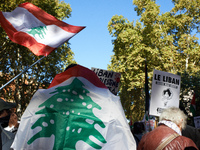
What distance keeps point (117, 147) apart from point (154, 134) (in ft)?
2.80

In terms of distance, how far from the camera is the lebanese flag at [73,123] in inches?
79.4

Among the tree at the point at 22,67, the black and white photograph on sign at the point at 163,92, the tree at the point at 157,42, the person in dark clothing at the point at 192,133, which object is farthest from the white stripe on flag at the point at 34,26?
the tree at the point at 157,42

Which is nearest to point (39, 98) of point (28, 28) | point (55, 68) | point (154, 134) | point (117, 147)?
point (117, 147)

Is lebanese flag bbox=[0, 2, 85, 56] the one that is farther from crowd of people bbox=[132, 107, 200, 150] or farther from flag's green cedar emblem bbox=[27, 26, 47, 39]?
crowd of people bbox=[132, 107, 200, 150]

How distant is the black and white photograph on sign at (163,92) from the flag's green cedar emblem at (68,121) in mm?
4962

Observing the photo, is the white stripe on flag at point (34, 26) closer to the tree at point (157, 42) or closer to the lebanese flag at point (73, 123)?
the lebanese flag at point (73, 123)

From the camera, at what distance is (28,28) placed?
5.79m

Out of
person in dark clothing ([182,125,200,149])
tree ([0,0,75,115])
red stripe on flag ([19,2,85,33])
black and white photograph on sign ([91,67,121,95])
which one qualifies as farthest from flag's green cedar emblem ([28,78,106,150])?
tree ([0,0,75,115])

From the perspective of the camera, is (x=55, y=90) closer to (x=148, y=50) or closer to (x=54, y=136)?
(x=54, y=136)

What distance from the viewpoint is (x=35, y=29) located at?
580 centimetres

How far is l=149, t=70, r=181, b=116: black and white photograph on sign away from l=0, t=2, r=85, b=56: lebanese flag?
95.5 inches

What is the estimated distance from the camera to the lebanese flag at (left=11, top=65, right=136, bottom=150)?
2.02 m

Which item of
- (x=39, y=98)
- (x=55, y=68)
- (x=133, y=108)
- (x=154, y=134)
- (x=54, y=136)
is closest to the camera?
(x=54, y=136)

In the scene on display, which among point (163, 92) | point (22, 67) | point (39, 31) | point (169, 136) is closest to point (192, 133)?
point (163, 92)
